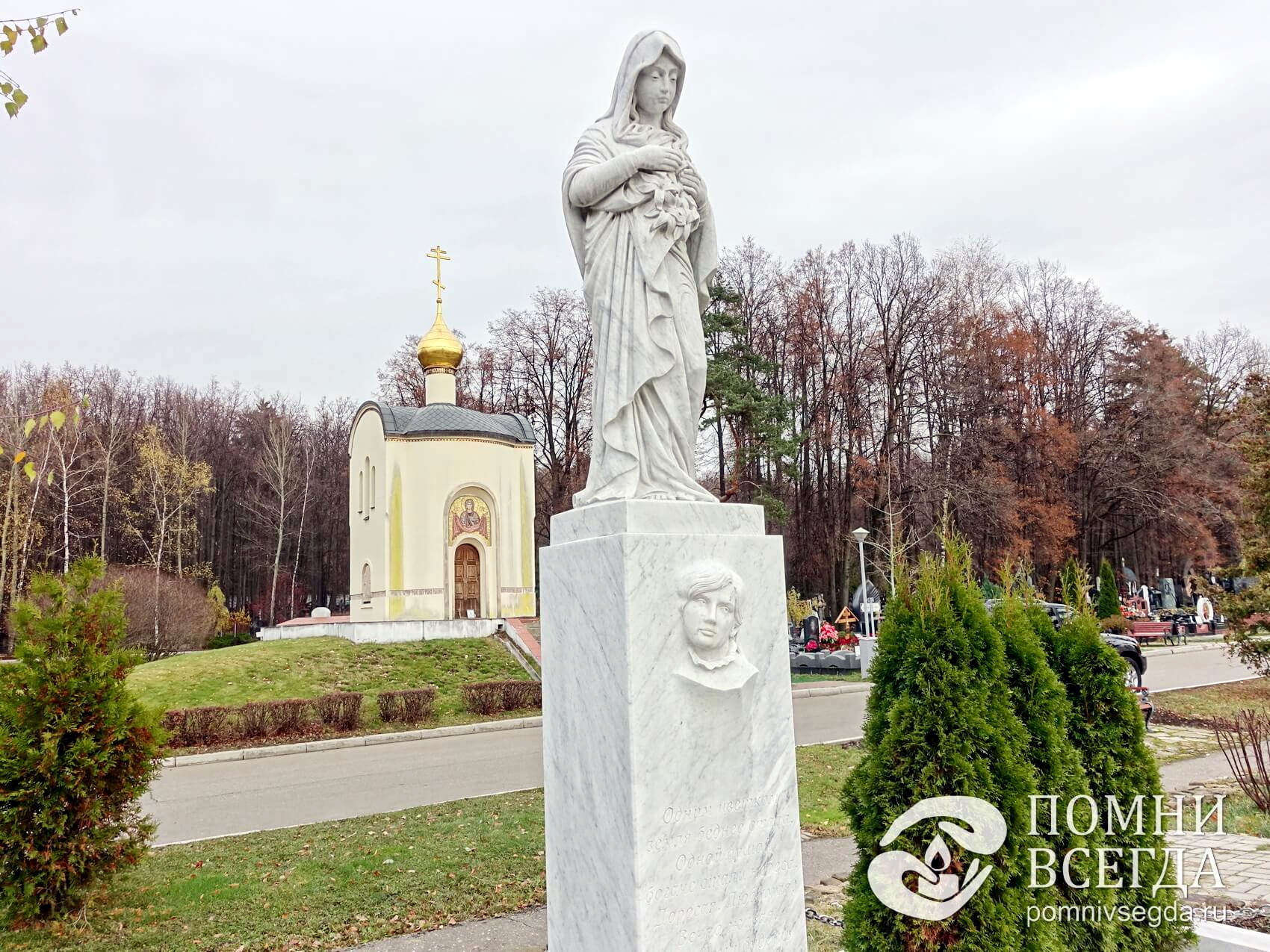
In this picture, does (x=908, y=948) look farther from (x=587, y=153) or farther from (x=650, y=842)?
(x=587, y=153)

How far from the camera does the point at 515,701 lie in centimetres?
1705

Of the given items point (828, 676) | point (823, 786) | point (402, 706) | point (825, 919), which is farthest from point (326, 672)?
point (825, 919)

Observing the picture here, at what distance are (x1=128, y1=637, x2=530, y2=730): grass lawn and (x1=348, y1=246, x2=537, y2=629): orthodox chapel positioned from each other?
235 centimetres

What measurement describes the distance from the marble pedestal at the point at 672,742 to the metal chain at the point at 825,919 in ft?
5.49

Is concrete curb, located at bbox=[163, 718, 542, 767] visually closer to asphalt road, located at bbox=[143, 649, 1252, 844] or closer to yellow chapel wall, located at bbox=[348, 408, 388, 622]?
asphalt road, located at bbox=[143, 649, 1252, 844]

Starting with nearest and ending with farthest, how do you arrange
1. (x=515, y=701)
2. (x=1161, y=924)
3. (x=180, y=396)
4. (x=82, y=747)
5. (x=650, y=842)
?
1. (x=650, y=842)
2. (x=1161, y=924)
3. (x=82, y=747)
4. (x=515, y=701)
5. (x=180, y=396)

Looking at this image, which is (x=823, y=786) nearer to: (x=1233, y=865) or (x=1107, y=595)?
(x=1233, y=865)

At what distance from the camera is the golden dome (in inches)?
1100

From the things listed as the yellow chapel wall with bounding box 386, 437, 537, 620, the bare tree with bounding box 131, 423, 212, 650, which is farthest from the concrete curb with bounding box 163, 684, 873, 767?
the bare tree with bounding box 131, 423, 212, 650

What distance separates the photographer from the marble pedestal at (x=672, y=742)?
3.21 meters

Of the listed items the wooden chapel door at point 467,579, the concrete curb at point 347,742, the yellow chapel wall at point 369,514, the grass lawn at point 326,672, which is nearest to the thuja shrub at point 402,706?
the grass lawn at point 326,672

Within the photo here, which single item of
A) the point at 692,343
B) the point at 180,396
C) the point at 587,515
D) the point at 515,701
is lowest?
the point at 515,701

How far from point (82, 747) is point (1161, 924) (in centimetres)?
632

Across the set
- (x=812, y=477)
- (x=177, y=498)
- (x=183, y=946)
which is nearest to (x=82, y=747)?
(x=183, y=946)
